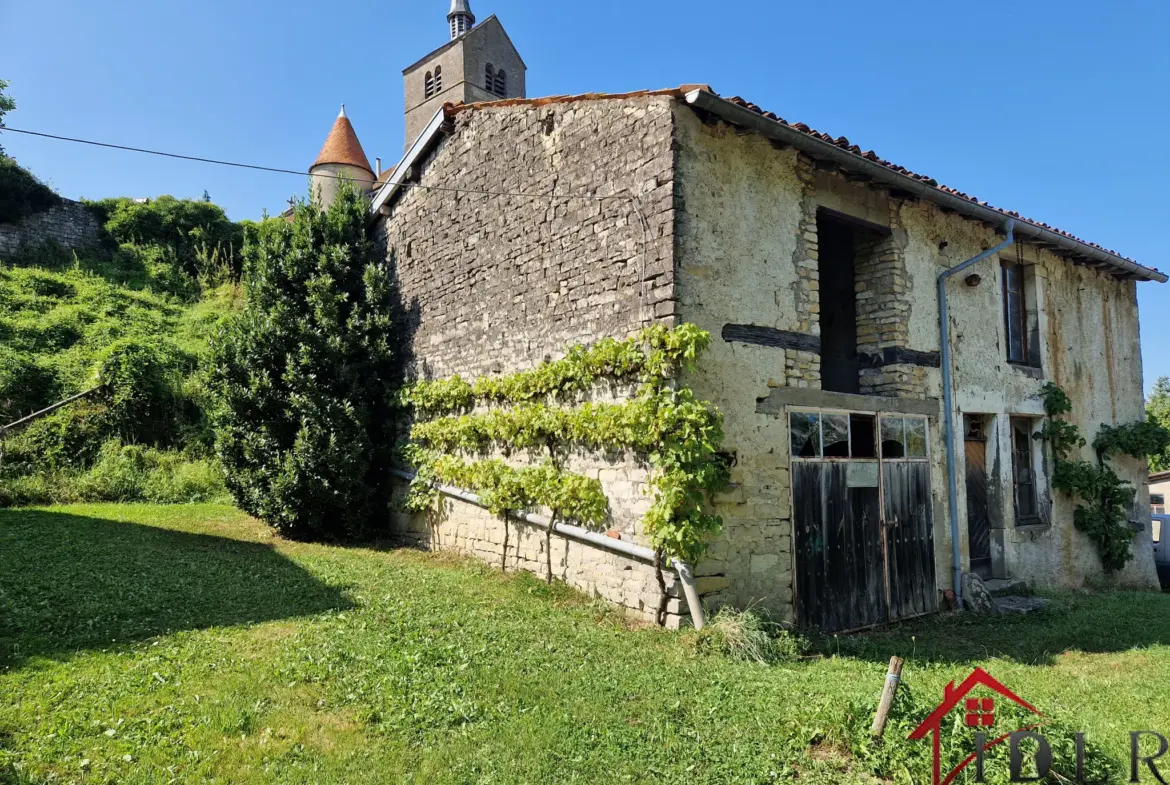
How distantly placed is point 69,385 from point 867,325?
50.1 ft

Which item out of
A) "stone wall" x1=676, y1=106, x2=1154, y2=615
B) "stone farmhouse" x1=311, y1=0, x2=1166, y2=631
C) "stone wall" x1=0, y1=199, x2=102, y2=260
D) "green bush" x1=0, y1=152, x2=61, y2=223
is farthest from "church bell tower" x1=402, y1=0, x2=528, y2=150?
"stone wall" x1=676, y1=106, x2=1154, y2=615

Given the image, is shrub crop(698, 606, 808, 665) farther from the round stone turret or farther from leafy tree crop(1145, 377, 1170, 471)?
leafy tree crop(1145, 377, 1170, 471)

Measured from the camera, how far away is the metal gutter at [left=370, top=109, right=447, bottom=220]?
10547 mm

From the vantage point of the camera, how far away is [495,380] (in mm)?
9164

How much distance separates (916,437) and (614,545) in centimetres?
425

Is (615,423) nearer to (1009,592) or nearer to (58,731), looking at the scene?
(58,731)

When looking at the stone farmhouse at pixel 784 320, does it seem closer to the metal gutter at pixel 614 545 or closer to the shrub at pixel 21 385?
the metal gutter at pixel 614 545

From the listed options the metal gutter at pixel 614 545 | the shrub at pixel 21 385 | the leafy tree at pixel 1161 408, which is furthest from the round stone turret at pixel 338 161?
the leafy tree at pixel 1161 408

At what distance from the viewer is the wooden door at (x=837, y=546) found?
24.3ft

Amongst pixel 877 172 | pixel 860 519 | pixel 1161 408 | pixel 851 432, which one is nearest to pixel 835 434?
pixel 851 432

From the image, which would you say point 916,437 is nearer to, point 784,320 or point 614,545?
point 784,320

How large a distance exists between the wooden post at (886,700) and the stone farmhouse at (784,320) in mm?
2484

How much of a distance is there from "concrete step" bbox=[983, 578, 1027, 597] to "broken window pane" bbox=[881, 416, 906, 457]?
2.51 metres
